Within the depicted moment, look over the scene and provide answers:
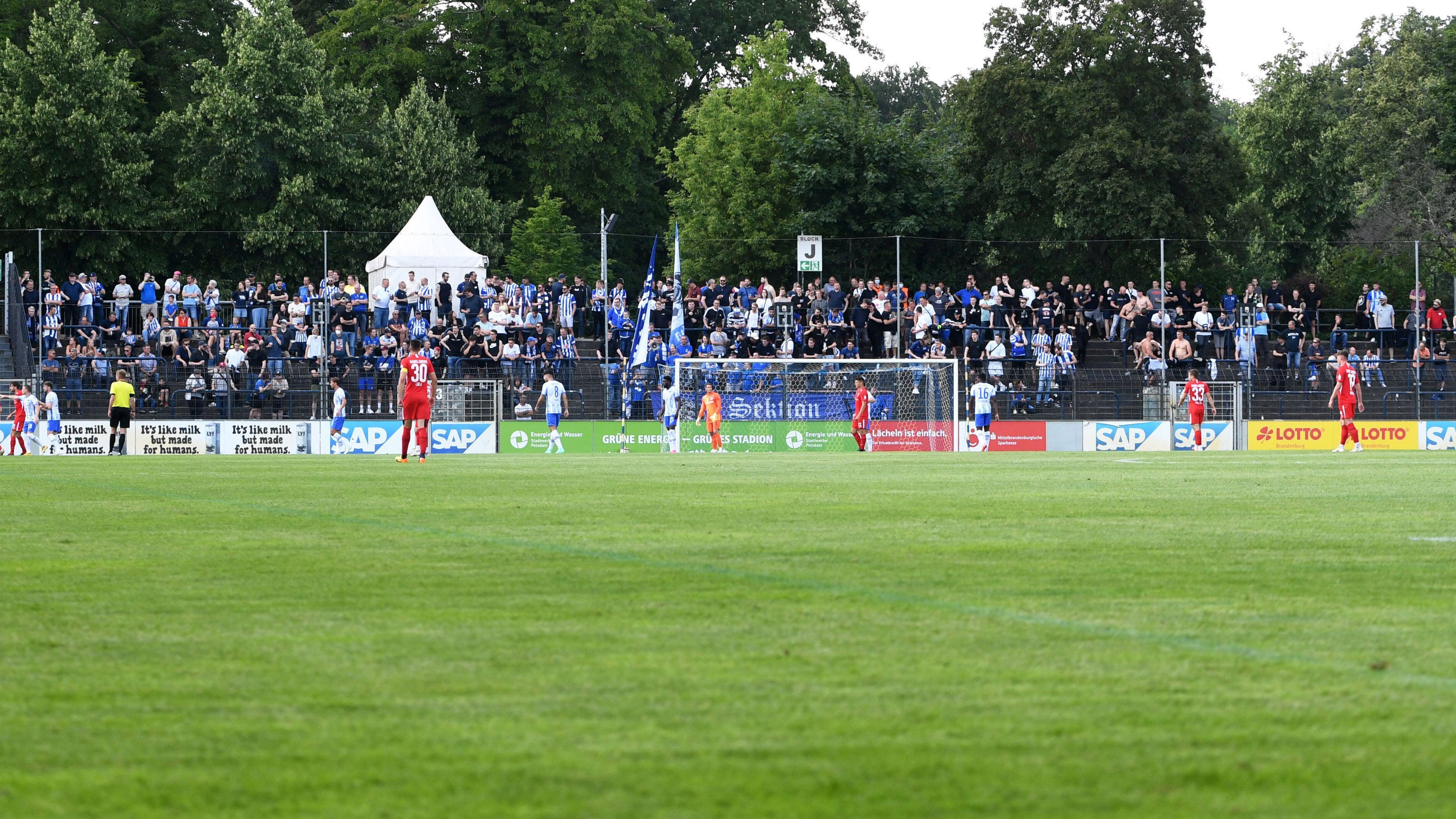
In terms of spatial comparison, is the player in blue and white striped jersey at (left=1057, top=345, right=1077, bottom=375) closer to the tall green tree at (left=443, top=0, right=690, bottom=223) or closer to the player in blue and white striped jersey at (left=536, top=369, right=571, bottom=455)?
the player in blue and white striped jersey at (left=536, top=369, right=571, bottom=455)

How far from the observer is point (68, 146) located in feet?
165

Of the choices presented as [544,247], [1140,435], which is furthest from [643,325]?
[544,247]

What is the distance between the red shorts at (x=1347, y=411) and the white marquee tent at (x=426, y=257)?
2242 cm

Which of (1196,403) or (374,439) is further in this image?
(374,439)

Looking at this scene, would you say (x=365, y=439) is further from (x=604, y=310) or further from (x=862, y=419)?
(x=862, y=419)

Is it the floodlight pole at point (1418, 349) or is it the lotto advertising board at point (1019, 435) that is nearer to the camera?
the lotto advertising board at point (1019, 435)

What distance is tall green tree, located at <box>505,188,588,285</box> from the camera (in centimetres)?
5472

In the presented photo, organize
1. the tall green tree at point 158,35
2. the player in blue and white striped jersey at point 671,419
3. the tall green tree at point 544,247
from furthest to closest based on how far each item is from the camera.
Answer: the tall green tree at point 158,35
the tall green tree at point 544,247
the player in blue and white striped jersey at point 671,419

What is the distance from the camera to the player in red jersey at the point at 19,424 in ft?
116

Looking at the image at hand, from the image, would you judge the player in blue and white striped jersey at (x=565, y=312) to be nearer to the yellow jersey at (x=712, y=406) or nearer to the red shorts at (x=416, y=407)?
the yellow jersey at (x=712, y=406)

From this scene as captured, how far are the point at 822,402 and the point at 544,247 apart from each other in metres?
17.6

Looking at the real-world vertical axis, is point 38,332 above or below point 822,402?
above

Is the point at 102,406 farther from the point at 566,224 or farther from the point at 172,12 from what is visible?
the point at 172,12

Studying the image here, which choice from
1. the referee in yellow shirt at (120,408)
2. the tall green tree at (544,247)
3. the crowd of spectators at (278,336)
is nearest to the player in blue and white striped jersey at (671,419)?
the crowd of spectators at (278,336)
